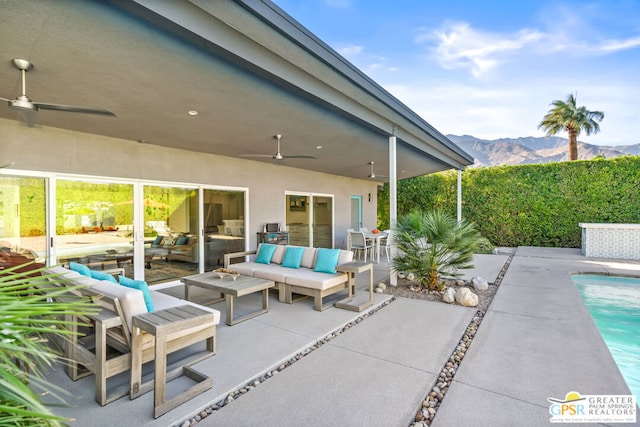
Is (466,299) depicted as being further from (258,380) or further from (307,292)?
(258,380)

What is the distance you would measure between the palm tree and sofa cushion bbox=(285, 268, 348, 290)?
1424cm

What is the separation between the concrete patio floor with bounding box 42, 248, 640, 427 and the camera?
2.29 metres

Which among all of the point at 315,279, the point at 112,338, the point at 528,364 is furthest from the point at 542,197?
the point at 112,338

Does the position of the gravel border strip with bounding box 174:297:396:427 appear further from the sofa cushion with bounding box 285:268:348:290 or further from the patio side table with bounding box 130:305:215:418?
the sofa cushion with bounding box 285:268:348:290

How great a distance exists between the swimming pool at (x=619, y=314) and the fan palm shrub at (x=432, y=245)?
1.92m

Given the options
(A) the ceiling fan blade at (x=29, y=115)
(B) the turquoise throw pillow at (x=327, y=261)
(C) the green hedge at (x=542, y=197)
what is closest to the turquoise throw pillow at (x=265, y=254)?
(B) the turquoise throw pillow at (x=327, y=261)

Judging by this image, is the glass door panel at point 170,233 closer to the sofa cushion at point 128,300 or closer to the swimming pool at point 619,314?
the sofa cushion at point 128,300

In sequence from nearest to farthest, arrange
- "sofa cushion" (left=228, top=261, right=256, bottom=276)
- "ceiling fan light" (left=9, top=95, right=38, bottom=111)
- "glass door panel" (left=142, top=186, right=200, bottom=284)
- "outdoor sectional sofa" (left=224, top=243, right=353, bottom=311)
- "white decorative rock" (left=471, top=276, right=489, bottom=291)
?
"ceiling fan light" (left=9, top=95, right=38, bottom=111) < "outdoor sectional sofa" (left=224, top=243, right=353, bottom=311) < "sofa cushion" (left=228, top=261, right=256, bottom=276) < "white decorative rock" (left=471, top=276, right=489, bottom=291) < "glass door panel" (left=142, top=186, right=200, bottom=284)

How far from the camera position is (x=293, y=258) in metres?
5.46

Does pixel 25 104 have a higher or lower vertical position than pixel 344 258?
higher

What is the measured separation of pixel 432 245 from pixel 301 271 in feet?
7.69

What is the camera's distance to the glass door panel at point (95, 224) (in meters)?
5.04

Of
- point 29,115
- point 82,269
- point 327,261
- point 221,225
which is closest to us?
point 29,115

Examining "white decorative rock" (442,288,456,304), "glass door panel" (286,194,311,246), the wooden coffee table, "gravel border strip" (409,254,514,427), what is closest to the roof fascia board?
the wooden coffee table
